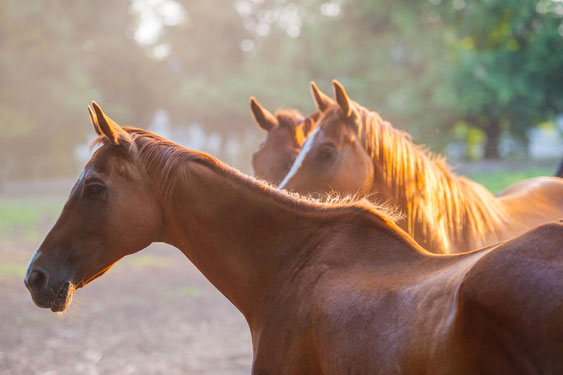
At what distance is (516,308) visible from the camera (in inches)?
67.2

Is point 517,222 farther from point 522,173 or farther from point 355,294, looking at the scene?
point 522,173

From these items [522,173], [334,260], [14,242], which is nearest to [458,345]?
[334,260]

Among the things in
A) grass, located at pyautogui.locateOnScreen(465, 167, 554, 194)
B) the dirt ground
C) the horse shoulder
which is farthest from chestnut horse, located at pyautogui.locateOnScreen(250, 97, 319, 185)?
grass, located at pyautogui.locateOnScreen(465, 167, 554, 194)

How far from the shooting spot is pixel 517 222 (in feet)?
14.1

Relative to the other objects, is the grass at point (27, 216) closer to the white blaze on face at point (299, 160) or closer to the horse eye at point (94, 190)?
the white blaze on face at point (299, 160)

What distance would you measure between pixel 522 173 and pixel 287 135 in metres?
13.7

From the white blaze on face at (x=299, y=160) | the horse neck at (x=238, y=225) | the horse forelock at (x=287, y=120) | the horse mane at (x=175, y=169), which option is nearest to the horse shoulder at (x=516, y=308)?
the horse mane at (x=175, y=169)

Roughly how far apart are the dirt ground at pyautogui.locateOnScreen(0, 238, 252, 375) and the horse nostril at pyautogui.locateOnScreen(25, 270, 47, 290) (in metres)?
1.64

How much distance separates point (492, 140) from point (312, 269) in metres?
21.1

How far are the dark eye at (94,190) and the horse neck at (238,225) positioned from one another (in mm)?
324

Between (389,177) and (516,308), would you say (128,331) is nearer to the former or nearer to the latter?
(389,177)

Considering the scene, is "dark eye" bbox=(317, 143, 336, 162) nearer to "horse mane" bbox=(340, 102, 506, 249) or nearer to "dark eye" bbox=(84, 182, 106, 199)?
"horse mane" bbox=(340, 102, 506, 249)

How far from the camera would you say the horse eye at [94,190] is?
2.82 meters

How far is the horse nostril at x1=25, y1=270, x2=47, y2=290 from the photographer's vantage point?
110 inches
